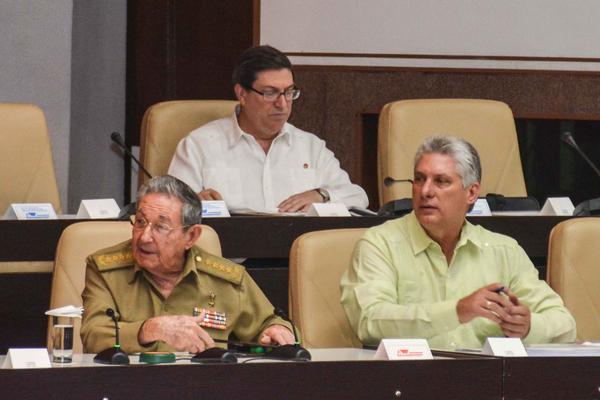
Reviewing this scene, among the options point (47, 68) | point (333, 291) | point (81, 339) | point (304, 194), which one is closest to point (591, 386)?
point (333, 291)

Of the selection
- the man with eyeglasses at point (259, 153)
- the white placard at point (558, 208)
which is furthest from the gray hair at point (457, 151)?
the man with eyeglasses at point (259, 153)

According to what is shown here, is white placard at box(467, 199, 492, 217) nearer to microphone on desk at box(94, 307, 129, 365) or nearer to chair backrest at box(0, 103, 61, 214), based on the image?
chair backrest at box(0, 103, 61, 214)

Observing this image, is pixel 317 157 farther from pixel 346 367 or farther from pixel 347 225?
pixel 346 367

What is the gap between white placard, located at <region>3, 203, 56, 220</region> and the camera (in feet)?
13.7

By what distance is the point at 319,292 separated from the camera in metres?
3.54

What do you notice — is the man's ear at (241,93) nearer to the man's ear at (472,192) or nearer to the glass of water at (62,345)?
the man's ear at (472,192)

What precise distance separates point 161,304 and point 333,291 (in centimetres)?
46

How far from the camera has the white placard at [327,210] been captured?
14.4 feet

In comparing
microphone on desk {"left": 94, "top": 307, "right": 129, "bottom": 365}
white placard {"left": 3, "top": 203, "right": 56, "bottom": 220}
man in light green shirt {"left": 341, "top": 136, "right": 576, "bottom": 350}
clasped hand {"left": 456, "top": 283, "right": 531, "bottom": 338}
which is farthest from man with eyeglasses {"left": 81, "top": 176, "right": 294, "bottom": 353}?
white placard {"left": 3, "top": 203, "right": 56, "bottom": 220}

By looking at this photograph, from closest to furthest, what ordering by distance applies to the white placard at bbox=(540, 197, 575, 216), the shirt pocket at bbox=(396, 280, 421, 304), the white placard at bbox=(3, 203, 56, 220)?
1. the shirt pocket at bbox=(396, 280, 421, 304)
2. the white placard at bbox=(3, 203, 56, 220)
3. the white placard at bbox=(540, 197, 575, 216)

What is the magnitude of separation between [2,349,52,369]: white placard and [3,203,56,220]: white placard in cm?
162

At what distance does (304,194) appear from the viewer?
192 inches

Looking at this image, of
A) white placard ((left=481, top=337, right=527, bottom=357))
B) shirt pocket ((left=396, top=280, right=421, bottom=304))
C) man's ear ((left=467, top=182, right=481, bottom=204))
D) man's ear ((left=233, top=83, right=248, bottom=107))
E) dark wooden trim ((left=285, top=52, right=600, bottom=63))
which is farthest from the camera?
dark wooden trim ((left=285, top=52, right=600, bottom=63))

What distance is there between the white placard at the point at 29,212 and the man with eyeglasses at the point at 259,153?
76cm
